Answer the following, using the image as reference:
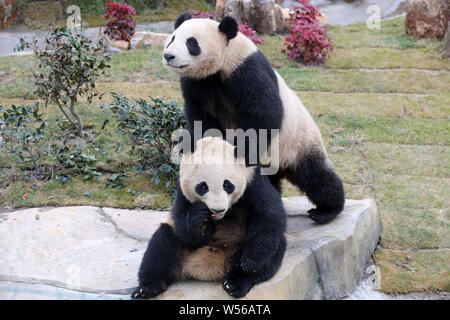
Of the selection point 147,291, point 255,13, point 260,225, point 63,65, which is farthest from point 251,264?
point 255,13

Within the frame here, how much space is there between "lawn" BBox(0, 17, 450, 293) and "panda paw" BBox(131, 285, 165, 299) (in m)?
2.27

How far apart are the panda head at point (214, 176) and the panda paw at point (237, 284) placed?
0.49m

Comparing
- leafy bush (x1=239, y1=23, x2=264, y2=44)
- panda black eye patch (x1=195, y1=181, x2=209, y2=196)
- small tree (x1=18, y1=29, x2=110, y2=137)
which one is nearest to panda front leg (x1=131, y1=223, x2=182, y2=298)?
panda black eye patch (x1=195, y1=181, x2=209, y2=196)

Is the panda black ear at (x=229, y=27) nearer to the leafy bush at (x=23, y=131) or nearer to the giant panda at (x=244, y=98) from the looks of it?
the giant panda at (x=244, y=98)

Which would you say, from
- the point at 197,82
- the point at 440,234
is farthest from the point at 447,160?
the point at 197,82

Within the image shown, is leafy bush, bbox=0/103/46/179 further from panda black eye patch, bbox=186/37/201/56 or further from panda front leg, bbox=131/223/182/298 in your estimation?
panda front leg, bbox=131/223/182/298

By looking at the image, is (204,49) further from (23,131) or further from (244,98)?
(23,131)

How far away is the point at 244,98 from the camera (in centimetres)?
438

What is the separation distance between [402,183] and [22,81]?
742 cm

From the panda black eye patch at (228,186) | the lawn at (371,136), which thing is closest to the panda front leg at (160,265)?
the panda black eye patch at (228,186)

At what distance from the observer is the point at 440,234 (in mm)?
5699

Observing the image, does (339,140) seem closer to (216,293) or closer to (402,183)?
(402,183)

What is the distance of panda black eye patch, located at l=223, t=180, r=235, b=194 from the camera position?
11.9 ft

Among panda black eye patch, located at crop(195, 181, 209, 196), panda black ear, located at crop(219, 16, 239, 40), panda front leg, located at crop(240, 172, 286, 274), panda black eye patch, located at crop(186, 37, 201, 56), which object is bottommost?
panda front leg, located at crop(240, 172, 286, 274)
